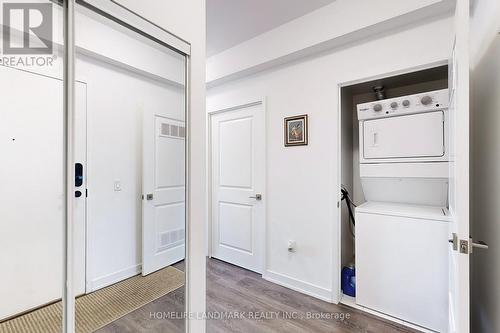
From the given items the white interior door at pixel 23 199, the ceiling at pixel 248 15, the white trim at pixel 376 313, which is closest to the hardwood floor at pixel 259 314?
the white trim at pixel 376 313

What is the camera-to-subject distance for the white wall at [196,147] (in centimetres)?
129

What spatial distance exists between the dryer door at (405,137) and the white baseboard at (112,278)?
6.99ft

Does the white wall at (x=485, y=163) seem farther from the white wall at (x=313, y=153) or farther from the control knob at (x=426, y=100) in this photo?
the white wall at (x=313, y=153)

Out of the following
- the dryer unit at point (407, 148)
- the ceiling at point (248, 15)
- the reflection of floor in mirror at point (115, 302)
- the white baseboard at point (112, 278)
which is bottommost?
the reflection of floor in mirror at point (115, 302)

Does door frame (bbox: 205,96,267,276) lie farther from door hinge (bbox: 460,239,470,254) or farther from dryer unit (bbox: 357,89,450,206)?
door hinge (bbox: 460,239,470,254)

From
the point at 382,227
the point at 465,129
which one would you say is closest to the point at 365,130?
the point at 382,227

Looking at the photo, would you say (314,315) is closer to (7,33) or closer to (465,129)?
(465,129)

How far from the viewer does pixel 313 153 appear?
2.41m

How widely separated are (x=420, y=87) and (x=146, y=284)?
123 inches

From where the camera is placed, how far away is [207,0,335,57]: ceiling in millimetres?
2125

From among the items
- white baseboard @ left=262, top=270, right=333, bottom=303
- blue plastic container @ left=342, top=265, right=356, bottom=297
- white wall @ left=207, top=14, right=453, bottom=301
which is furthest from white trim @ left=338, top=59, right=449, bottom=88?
white baseboard @ left=262, top=270, right=333, bottom=303

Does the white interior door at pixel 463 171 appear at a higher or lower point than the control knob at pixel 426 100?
lower

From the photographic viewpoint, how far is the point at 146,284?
1567 mm

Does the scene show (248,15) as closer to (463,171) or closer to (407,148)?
(407,148)
